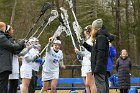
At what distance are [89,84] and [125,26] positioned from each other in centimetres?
2367

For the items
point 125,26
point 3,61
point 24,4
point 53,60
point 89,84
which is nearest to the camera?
point 3,61

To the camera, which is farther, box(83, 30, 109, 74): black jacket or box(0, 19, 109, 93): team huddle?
box(0, 19, 109, 93): team huddle

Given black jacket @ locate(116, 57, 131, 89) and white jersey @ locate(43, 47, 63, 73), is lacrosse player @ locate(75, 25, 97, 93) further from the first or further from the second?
black jacket @ locate(116, 57, 131, 89)

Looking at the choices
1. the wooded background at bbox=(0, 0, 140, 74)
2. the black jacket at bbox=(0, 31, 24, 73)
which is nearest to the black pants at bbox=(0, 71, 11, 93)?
the black jacket at bbox=(0, 31, 24, 73)

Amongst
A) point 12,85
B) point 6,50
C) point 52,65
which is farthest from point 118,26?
point 6,50

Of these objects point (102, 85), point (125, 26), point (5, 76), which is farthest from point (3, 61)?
point (125, 26)

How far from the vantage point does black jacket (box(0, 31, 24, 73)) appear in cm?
972

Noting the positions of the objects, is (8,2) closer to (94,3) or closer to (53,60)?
(94,3)

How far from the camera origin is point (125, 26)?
113 ft

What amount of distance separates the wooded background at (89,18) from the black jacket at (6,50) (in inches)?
784

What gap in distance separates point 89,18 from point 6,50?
75.5 feet

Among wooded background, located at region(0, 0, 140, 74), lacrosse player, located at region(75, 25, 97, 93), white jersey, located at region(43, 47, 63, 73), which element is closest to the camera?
lacrosse player, located at region(75, 25, 97, 93)

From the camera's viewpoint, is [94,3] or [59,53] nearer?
[59,53]

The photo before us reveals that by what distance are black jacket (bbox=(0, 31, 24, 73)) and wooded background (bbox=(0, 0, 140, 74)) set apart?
1991 centimetres
